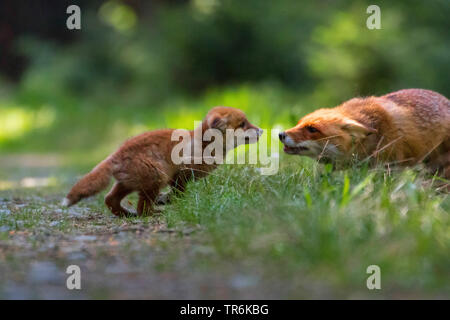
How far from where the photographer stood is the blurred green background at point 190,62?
13945 millimetres

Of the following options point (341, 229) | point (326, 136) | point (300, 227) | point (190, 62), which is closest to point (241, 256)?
point (300, 227)

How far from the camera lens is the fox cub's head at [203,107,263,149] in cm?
712

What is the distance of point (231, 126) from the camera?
727 centimetres

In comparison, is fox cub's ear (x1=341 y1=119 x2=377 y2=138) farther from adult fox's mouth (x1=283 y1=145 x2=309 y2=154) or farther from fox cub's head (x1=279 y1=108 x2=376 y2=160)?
adult fox's mouth (x1=283 y1=145 x2=309 y2=154)

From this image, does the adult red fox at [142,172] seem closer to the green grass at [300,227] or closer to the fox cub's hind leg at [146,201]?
the fox cub's hind leg at [146,201]

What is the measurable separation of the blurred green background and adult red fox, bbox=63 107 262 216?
73.5 inches

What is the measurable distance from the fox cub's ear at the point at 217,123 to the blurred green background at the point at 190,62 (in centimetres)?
124

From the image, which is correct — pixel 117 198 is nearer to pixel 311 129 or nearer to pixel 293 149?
pixel 293 149

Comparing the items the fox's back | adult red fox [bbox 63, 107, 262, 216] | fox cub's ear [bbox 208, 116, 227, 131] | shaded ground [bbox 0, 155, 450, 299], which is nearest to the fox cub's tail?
adult red fox [bbox 63, 107, 262, 216]

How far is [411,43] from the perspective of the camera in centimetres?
1402

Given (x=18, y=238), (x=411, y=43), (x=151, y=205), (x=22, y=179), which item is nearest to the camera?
(x=18, y=238)
